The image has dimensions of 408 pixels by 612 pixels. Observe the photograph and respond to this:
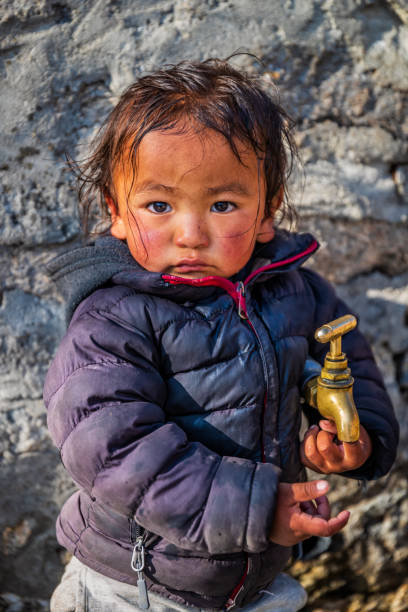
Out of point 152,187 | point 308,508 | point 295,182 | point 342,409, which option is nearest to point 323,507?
point 308,508

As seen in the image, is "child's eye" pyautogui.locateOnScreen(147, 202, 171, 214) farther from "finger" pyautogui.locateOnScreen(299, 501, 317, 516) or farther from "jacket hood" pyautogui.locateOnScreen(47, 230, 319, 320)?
"finger" pyautogui.locateOnScreen(299, 501, 317, 516)

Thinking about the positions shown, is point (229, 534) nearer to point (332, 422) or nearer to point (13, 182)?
point (332, 422)

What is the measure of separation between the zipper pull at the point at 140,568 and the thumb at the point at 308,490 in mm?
321

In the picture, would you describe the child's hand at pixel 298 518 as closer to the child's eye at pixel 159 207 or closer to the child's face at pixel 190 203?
the child's face at pixel 190 203

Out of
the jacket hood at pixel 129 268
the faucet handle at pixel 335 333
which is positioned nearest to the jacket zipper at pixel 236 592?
the faucet handle at pixel 335 333

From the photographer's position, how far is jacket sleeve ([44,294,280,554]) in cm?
95

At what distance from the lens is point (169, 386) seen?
1120 millimetres

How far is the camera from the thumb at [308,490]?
94 centimetres

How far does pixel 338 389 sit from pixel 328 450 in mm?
121

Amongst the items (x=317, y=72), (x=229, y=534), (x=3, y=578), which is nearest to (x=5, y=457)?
(x=3, y=578)

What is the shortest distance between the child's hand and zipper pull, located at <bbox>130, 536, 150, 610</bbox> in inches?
10.4

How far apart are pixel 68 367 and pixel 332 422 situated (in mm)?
508

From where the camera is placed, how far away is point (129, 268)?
1161 mm

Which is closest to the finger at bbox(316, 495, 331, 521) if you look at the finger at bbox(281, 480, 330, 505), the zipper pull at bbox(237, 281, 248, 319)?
the finger at bbox(281, 480, 330, 505)
